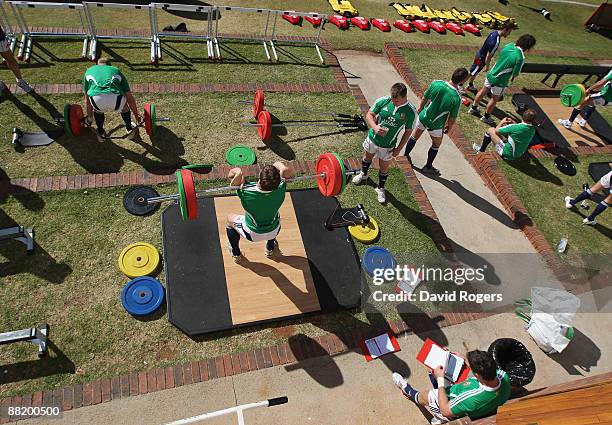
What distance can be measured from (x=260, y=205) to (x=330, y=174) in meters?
1.21

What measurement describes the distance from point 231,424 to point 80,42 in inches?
377

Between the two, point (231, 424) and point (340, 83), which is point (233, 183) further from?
point (340, 83)

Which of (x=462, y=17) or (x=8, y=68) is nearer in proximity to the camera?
(x=8, y=68)

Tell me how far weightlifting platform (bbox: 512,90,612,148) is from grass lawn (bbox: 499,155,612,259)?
83 cm

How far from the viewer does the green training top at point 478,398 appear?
4.37 m

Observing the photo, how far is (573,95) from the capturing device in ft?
33.4

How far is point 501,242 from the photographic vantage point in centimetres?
767

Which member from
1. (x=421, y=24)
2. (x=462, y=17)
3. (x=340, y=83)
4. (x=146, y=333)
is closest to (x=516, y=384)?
(x=146, y=333)

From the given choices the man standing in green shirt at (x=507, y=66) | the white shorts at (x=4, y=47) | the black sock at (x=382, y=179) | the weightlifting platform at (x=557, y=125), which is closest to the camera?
the black sock at (x=382, y=179)

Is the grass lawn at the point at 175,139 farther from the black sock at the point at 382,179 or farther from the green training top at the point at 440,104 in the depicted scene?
the green training top at the point at 440,104

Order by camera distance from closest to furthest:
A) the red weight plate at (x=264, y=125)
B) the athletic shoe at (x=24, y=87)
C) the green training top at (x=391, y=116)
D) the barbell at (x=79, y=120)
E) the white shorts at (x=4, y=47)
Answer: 1. the green training top at (x=391, y=116)
2. the barbell at (x=79, y=120)
3. the white shorts at (x=4, y=47)
4. the red weight plate at (x=264, y=125)
5. the athletic shoe at (x=24, y=87)

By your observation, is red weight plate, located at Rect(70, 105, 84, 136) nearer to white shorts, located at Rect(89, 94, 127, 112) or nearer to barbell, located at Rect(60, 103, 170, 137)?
barbell, located at Rect(60, 103, 170, 137)

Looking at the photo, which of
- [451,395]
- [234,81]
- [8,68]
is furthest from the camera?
[234,81]

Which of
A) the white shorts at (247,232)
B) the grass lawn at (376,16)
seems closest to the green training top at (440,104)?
the white shorts at (247,232)
